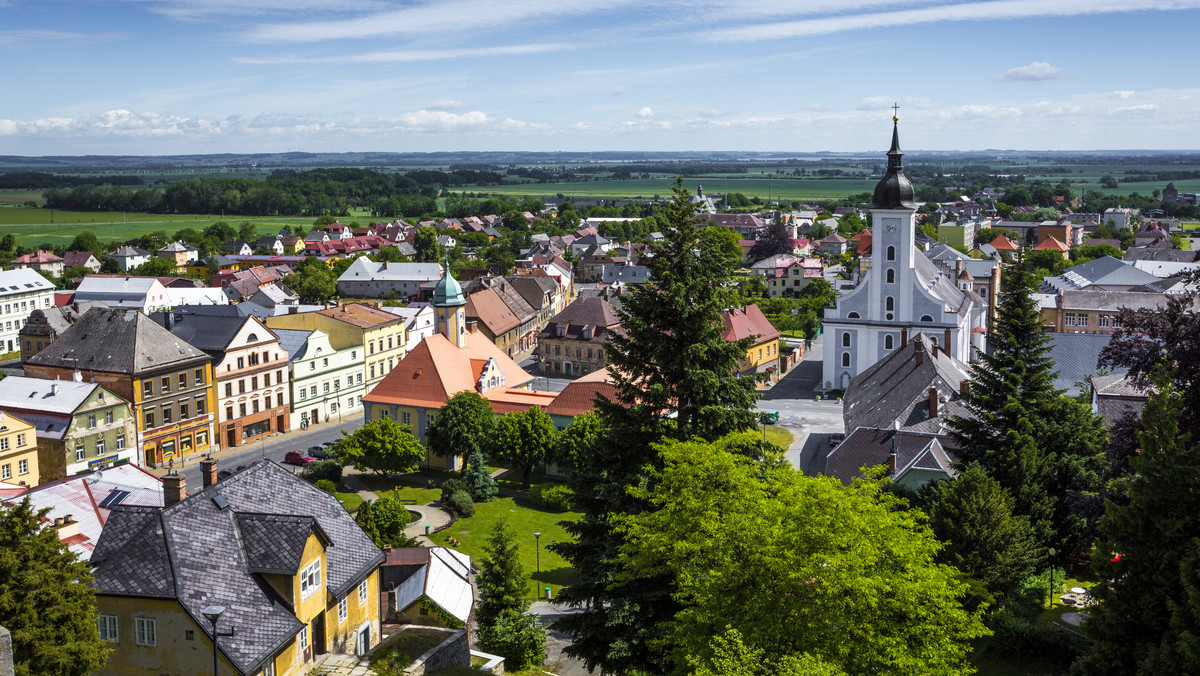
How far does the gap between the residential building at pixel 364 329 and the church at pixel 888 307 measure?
3287cm

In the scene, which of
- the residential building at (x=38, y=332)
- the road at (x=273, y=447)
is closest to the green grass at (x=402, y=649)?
the road at (x=273, y=447)

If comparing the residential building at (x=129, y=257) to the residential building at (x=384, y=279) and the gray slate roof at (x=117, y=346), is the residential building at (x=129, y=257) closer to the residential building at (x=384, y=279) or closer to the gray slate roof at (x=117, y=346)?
the residential building at (x=384, y=279)

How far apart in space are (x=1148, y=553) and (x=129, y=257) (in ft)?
486

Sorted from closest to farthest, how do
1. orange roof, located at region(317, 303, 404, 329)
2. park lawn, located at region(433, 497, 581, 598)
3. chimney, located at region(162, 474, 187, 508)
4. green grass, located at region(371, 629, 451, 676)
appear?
1. green grass, located at region(371, 629, 451, 676)
2. chimney, located at region(162, 474, 187, 508)
3. park lawn, located at region(433, 497, 581, 598)
4. orange roof, located at region(317, 303, 404, 329)

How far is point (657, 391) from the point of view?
965 inches

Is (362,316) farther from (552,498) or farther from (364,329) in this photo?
(552,498)

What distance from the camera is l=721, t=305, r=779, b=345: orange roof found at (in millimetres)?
77312

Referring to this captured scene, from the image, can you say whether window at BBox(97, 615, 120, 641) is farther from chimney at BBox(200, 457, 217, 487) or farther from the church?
the church

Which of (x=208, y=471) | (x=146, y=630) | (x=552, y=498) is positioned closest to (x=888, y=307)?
(x=552, y=498)

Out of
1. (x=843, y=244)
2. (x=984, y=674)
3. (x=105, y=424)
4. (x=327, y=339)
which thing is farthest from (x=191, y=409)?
(x=843, y=244)

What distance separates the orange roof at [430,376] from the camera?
58.6 metres

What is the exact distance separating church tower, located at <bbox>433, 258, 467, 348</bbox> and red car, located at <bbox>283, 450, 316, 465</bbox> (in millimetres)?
11291

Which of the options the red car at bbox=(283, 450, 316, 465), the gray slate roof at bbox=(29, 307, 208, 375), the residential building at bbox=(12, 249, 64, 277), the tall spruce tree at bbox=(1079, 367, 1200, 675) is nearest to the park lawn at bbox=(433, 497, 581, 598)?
the red car at bbox=(283, 450, 316, 465)

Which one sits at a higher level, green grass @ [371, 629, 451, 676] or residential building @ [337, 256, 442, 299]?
residential building @ [337, 256, 442, 299]
